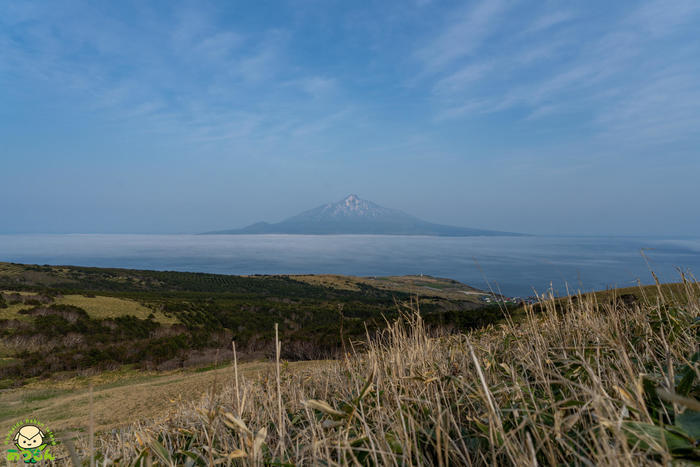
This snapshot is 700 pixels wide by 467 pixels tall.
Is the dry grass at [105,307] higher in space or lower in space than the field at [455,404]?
lower

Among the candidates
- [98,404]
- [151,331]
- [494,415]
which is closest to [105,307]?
[151,331]

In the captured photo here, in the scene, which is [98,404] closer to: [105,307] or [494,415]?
[494,415]

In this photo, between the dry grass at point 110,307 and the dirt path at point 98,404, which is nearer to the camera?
the dirt path at point 98,404

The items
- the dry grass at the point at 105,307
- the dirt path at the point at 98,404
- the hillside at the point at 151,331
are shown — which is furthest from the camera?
the dry grass at the point at 105,307

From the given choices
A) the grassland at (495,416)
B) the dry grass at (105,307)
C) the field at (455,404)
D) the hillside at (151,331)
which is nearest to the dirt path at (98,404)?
the field at (455,404)

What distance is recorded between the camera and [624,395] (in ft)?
3.17

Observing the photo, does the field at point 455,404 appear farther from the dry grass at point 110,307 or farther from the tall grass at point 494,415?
the dry grass at point 110,307

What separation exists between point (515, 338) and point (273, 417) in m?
1.69

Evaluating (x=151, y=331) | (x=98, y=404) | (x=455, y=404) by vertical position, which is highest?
(x=455, y=404)

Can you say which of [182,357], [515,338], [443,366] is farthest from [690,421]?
[182,357]

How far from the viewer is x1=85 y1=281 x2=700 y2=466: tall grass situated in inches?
34.0

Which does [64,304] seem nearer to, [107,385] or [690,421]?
[107,385]

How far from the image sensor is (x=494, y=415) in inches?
35.2

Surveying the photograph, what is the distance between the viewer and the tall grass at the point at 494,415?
86 centimetres
